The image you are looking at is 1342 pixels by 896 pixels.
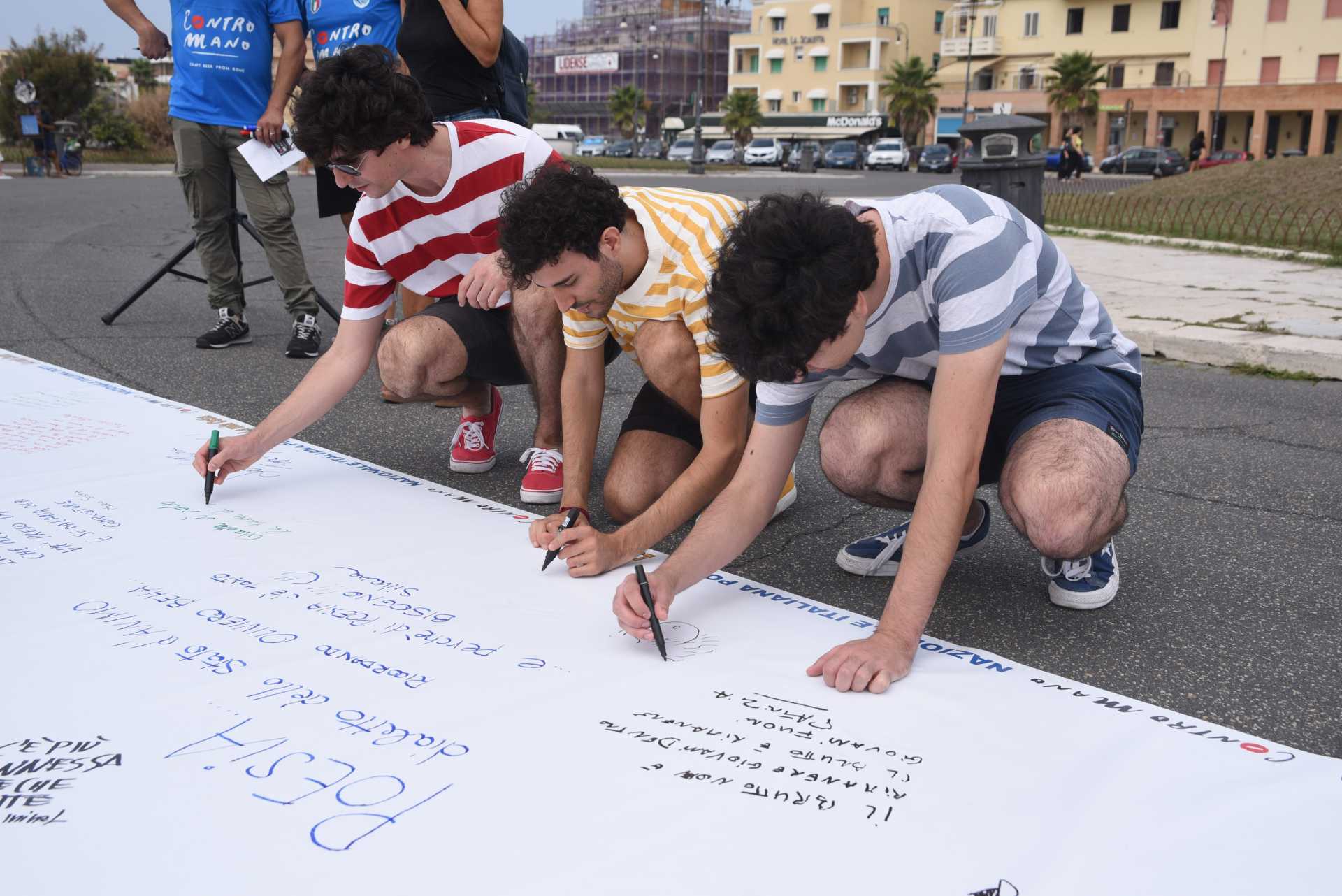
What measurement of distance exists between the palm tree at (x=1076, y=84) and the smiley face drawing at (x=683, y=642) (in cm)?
5585

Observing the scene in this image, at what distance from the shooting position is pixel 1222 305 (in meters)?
7.00

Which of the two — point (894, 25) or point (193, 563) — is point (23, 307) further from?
point (894, 25)

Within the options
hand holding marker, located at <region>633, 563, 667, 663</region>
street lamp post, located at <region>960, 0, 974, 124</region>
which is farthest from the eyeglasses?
street lamp post, located at <region>960, 0, 974, 124</region>

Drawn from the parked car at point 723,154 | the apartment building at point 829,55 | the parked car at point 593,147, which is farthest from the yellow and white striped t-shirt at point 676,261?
the apartment building at point 829,55

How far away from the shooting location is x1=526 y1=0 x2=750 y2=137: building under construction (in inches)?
3930

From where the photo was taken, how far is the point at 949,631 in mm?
2322

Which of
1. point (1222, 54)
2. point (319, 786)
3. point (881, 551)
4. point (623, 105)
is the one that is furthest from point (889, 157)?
point (319, 786)

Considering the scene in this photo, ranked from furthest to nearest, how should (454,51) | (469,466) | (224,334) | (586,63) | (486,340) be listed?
1. (586,63)
2. (224,334)
3. (454,51)
4. (469,466)
5. (486,340)

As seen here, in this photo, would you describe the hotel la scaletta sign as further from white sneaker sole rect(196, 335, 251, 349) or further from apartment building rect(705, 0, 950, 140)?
white sneaker sole rect(196, 335, 251, 349)

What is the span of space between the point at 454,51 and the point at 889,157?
4234 centimetres

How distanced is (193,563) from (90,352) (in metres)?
3.12

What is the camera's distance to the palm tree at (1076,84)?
52.2 m

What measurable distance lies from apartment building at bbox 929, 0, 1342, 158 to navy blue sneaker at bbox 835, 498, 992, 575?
5202 cm

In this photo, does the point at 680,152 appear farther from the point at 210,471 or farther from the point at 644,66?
the point at 644,66
